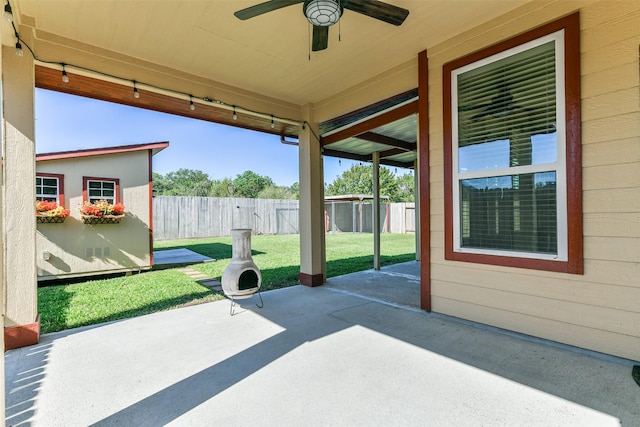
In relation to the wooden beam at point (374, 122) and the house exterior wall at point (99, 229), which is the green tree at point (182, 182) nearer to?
the house exterior wall at point (99, 229)

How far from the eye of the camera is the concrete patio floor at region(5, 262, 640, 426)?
1.76 metres

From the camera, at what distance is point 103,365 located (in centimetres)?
236

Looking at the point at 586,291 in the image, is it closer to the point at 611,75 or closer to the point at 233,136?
the point at 611,75

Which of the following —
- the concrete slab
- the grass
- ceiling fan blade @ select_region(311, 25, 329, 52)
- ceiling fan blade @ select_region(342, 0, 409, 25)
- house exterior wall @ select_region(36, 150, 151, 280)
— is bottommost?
the grass

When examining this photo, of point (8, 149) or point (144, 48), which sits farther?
point (144, 48)

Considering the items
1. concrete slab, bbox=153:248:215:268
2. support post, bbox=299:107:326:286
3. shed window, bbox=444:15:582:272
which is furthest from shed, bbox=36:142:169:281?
shed window, bbox=444:15:582:272

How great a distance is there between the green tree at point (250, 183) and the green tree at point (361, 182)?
993 centimetres

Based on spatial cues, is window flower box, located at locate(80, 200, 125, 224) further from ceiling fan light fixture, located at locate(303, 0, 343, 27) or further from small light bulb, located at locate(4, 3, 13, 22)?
ceiling fan light fixture, located at locate(303, 0, 343, 27)

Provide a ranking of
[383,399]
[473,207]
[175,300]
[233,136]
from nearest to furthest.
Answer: [383,399] → [473,207] → [175,300] → [233,136]

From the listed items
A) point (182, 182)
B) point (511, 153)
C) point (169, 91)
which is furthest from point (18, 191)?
point (182, 182)

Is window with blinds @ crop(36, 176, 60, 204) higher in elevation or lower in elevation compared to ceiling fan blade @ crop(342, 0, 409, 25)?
lower

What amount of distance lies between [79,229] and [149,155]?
6.26 ft

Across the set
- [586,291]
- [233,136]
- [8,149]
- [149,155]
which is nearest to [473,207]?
[586,291]

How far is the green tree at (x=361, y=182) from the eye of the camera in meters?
24.5
